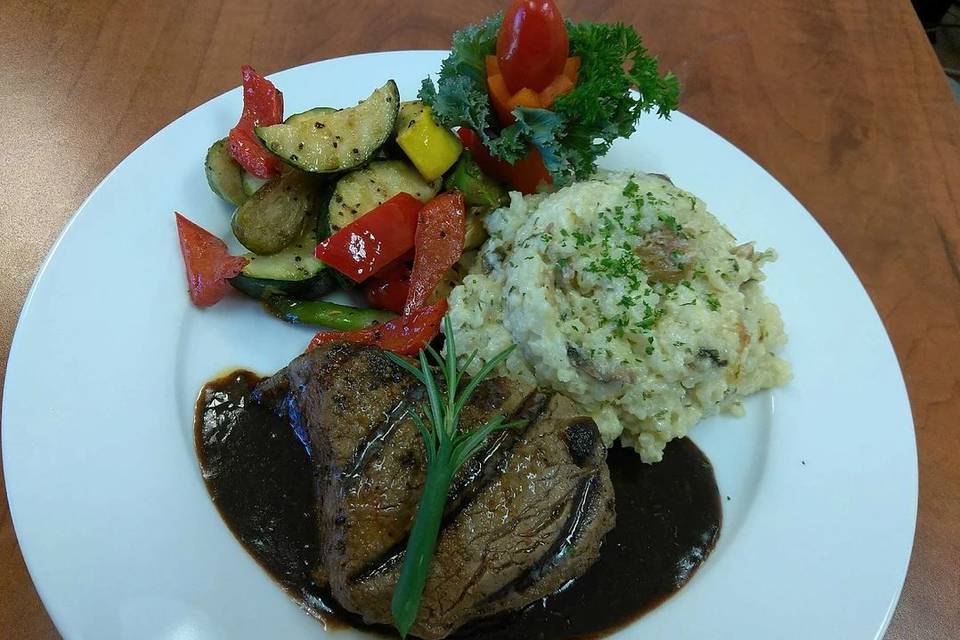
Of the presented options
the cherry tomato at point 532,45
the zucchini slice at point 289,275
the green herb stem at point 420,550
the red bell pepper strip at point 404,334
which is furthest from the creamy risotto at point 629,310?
the green herb stem at point 420,550

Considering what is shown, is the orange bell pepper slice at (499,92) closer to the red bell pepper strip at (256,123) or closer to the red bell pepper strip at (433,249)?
the red bell pepper strip at (433,249)

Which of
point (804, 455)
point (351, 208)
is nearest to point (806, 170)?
point (804, 455)

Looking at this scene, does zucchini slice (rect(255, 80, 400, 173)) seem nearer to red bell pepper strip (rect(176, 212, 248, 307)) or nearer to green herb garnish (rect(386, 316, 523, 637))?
red bell pepper strip (rect(176, 212, 248, 307))

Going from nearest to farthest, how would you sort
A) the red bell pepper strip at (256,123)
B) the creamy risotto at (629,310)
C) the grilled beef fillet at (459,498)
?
the grilled beef fillet at (459,498) → the creamy risotto at (629,310) → the red bell pepper strip at (256,123)

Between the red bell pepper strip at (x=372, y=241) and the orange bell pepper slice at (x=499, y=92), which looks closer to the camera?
the red bell pepper strip at (x=372, y=241)

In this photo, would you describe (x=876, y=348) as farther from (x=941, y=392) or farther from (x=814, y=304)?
(x=941, y=392)

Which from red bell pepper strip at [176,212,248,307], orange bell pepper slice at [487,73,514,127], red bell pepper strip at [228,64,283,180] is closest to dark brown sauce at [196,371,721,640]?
red bell pepper strip at [176,212,248,307]
